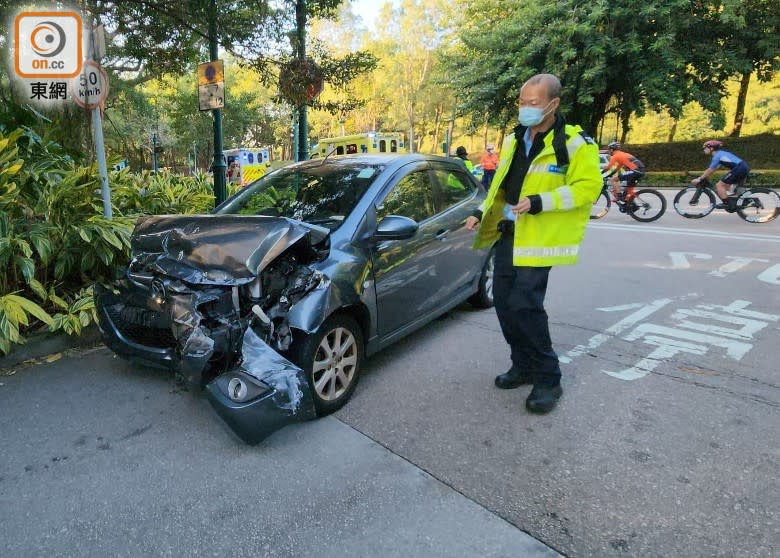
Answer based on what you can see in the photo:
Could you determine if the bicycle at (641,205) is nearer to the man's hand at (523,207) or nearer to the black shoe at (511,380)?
the black shoe at (511,380)

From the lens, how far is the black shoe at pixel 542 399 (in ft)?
9.74

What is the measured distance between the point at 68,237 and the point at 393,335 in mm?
2720

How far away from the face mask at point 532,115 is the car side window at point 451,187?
4.45 feet

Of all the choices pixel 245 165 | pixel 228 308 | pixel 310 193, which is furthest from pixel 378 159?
pixel 245 165

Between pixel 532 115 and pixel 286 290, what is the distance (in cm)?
161

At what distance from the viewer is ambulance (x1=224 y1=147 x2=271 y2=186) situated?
21.3 m

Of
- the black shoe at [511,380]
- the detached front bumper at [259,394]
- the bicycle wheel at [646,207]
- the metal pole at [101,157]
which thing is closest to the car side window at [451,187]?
the black shoe at [511,380]

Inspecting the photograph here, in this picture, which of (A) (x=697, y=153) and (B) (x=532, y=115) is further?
(A) (x=697, y=153)

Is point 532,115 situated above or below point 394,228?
above

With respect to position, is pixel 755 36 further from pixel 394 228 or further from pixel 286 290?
pixel 286 290

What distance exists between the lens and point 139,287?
2.99 metres

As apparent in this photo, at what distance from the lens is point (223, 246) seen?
107 inches

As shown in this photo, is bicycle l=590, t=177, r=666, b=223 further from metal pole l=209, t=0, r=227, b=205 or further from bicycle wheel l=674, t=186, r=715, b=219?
metal pole l=209, t=0, r=227, b=205

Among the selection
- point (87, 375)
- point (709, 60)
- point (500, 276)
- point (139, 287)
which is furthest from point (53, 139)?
point (709, 60)
